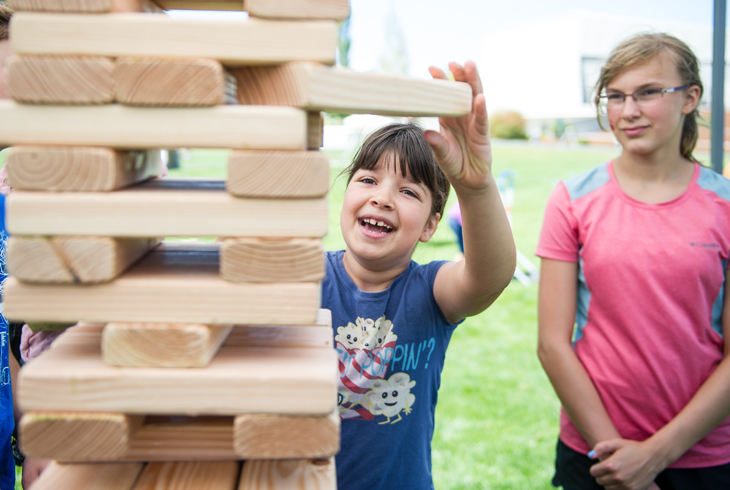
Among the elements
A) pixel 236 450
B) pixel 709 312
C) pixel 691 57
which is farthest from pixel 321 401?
pixel 691 57

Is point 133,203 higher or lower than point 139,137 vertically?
lower

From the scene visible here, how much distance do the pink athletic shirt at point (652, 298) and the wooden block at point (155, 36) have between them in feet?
5.23

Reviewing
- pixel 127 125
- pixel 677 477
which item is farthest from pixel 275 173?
pixel 677 477

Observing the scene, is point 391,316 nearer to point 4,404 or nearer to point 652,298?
point 652,298

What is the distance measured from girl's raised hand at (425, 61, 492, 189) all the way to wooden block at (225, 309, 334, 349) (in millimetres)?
514

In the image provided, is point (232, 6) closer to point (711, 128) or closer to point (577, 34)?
point (711, 128)

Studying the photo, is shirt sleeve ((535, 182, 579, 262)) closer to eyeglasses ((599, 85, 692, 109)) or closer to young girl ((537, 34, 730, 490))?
young girl ((537, 34, 730, 490))

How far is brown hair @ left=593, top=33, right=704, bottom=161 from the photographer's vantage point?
2.33 metres

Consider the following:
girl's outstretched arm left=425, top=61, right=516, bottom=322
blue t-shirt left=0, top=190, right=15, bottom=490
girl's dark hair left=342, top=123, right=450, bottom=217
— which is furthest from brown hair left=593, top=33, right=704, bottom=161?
blue t-shirt left=0, top=190, right=15, bottom=490

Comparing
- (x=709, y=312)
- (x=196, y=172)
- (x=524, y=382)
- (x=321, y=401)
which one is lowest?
(x=524, y=382)

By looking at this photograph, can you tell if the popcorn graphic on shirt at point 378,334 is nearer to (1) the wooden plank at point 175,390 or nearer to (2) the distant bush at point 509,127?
(1) the wooden plank at point 175,390

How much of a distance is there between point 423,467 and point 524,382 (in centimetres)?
336

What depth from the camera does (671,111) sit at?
2.31 meters

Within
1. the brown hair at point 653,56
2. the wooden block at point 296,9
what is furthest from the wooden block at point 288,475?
the brown hair at point 653,56
